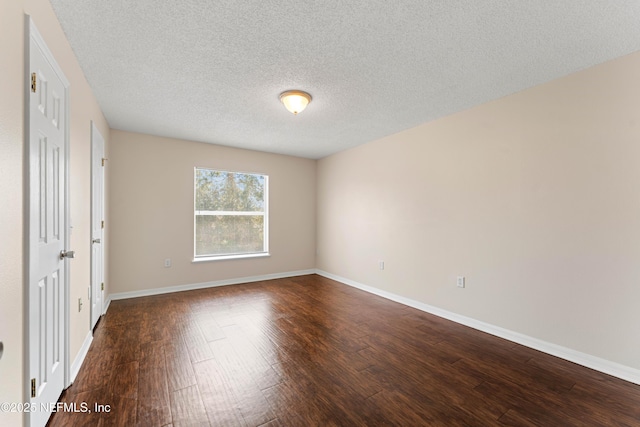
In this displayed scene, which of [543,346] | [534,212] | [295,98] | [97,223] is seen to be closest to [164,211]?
[97,223]

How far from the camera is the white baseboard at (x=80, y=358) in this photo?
76.1 inches

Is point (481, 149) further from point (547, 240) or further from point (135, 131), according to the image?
point (135, 131)

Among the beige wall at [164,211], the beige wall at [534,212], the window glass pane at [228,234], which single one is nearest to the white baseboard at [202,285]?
the beige wall at [164,211]

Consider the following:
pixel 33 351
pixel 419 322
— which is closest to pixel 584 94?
pixel 419 322

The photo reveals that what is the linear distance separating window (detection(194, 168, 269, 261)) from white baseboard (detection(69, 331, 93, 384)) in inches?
81.4

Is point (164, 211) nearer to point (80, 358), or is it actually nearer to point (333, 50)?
point (80, 358)

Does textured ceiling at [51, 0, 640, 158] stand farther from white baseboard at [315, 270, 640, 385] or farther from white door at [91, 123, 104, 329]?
white baseboard at [315, 270, 640, 385]

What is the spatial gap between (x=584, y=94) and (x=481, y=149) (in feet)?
2.91

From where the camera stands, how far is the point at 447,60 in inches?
83.9

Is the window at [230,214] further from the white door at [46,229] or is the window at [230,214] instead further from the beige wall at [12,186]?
the beige wall at [12,186]

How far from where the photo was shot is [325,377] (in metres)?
2.01

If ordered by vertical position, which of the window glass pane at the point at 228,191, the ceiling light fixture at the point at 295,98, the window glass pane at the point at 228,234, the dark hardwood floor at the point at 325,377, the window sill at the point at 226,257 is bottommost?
the dark hardwood floor at the point at 325,377

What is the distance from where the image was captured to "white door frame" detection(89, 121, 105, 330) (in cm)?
266

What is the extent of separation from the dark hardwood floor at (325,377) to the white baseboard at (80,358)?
0.04m
